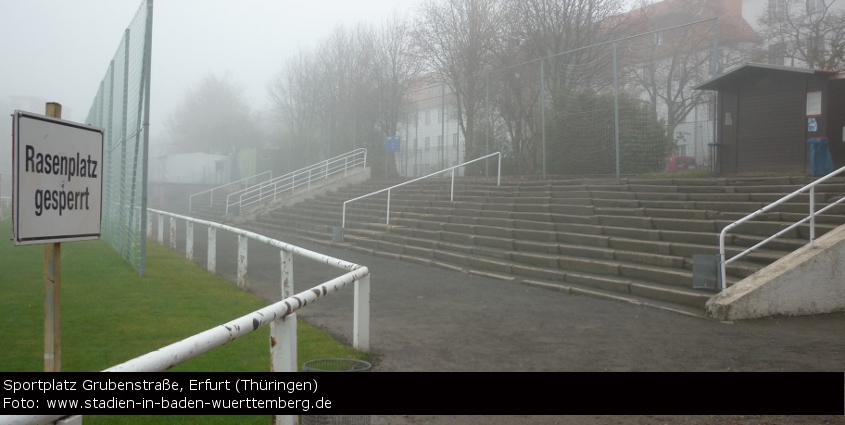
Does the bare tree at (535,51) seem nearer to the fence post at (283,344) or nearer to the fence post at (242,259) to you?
the fence post at (242,259)

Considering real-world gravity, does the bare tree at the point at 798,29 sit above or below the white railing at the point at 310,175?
above

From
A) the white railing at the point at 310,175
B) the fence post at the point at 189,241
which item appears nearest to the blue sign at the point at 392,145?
the white railing at the point at 310,175

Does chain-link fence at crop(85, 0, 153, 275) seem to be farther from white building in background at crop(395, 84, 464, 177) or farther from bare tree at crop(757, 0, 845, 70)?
bare tree at crop(757, 0, 845, 70)

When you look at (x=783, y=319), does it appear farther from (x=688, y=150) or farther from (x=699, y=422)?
(x=688, y=150)

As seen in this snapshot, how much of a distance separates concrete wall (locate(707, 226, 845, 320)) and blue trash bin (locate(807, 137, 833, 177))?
4469 millimetres

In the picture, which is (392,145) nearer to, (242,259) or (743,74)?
(743,74)

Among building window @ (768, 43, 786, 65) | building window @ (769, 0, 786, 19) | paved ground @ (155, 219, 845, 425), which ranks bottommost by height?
paved ground @ (155, 219, 845, 425)

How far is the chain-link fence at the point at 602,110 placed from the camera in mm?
15648

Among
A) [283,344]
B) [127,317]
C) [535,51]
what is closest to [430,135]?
[535,51]

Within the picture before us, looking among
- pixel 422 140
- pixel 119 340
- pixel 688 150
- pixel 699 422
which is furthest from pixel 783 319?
pixel 422 140

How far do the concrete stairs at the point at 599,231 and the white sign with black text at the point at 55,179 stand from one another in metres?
6.52

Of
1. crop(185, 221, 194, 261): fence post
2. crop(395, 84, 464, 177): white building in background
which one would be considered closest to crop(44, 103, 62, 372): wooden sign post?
crop(185, 221, 194, 261): fence post

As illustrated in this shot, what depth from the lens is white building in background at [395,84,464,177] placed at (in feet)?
78.7

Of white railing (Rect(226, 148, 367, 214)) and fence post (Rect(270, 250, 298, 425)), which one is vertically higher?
white railing (Rect(226, 148, 367, 214))
